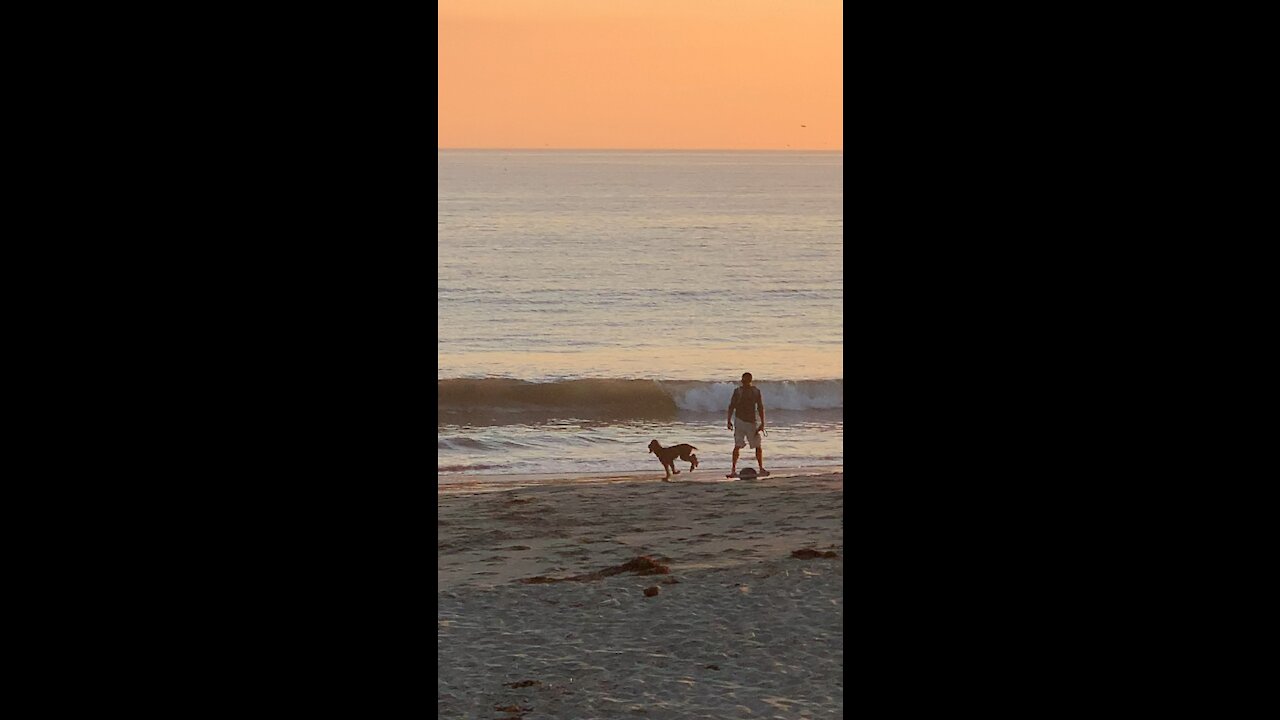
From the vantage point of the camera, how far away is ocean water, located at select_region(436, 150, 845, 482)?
15.8m

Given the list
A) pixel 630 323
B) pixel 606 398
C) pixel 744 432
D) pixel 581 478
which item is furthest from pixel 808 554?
pixel 630 323

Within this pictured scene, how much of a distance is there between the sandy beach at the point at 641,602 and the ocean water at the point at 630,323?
182 cm

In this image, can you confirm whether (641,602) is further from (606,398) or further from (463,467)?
(606,398)

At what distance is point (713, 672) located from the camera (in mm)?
5820

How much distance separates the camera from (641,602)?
725 cm

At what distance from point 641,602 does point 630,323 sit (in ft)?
59.8

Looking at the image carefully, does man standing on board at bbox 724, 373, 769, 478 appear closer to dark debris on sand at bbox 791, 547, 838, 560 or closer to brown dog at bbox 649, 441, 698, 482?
brown dog at bbox 649, 441, 698, 482

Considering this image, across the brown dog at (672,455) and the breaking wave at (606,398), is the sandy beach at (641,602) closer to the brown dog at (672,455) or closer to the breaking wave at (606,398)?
the brown dog at (672,455)

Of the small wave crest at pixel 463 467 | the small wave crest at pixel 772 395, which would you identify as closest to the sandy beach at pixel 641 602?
the small wave crest at pixel 463 467

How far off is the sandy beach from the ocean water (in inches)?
71.8

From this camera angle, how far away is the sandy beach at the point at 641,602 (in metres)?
5.51

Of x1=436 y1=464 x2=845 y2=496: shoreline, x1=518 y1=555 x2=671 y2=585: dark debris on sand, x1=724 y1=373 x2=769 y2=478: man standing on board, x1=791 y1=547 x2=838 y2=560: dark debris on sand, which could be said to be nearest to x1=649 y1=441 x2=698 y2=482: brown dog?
x1=436 y1=464 x2=845 y2=496: shoreline
